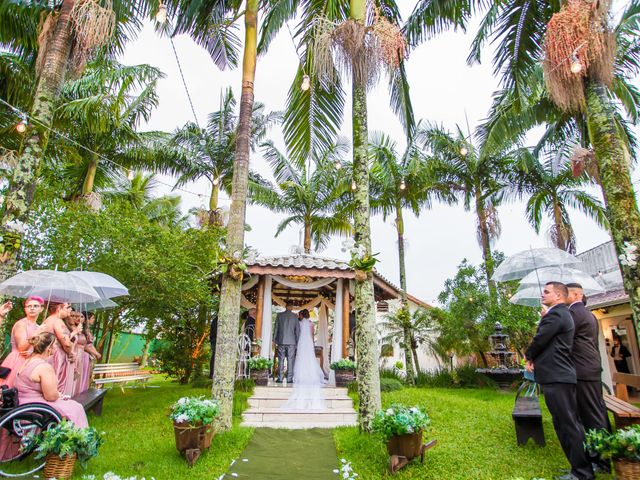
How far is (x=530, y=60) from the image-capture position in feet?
22.9

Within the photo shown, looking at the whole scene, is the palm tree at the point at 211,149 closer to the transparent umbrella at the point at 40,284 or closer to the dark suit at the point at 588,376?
the transparent umbrella at the point at 40,284

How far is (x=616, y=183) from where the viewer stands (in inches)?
172

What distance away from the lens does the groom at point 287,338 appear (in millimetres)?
8953

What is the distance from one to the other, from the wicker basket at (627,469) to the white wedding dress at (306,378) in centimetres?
494

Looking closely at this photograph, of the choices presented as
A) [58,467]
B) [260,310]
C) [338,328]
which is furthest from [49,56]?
[338,328]

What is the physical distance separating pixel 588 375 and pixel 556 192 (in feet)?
39.8

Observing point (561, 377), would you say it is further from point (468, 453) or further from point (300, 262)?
point (300, 262)

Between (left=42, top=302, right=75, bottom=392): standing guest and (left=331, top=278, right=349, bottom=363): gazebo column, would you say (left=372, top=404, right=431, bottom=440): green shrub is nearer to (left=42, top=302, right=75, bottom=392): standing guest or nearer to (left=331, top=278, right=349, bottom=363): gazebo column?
(left=42, top=302, right=75, bottom=392): standing guest

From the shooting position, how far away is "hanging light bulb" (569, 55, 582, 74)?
15.8 feet

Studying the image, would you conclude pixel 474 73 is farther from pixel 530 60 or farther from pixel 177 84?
pixel 177 84

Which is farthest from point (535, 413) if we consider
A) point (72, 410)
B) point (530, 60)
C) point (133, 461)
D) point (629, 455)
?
point (530, 60)

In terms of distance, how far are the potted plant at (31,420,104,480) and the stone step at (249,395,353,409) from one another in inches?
164

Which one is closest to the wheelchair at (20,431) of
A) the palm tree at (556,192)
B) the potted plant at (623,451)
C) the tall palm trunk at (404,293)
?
the potted plant at (623,451)

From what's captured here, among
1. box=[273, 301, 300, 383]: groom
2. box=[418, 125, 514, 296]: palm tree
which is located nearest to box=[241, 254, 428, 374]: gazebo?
box=[273, 301, 300, 383]: groom
